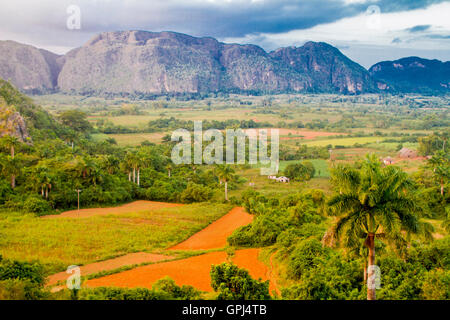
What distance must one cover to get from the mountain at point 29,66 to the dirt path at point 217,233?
360ft

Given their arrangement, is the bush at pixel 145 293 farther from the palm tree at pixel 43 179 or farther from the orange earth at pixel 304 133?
the orange earth at pixel 304 133

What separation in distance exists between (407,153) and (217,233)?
3972cm

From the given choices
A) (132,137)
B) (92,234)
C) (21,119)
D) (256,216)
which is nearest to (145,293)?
(92,234)

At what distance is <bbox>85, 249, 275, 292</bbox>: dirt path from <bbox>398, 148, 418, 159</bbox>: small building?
1622 inches

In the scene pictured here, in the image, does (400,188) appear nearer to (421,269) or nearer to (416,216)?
(416,216)

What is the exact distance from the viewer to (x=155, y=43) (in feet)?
614

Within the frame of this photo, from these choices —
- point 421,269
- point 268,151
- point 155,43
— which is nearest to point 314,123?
point 268,151

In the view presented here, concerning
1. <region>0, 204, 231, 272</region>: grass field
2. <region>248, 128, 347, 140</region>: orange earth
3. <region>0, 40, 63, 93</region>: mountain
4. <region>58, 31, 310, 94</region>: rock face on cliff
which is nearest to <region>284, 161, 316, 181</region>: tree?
<region>0, 204, 231, 272</region>: grass field

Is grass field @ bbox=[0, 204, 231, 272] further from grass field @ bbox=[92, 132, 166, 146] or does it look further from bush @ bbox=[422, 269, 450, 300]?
grass field @ bbox=[92, 132, 166, 146]

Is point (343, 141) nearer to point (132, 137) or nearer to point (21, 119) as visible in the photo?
point (132, 137)

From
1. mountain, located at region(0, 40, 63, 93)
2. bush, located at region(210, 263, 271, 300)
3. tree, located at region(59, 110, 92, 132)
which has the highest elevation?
mountain, located at region(0, 40, 63, 93)

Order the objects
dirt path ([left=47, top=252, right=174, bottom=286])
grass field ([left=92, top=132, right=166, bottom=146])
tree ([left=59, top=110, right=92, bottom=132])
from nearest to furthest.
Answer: dirt path ([left=47, top=252, right=174, bottom=286]) < tree ([left=59, top=110, right=92, bottom=132]) < grass field ([left=92, top=132, right=166, bottom=146])

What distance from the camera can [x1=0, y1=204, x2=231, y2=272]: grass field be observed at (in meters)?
19.5
